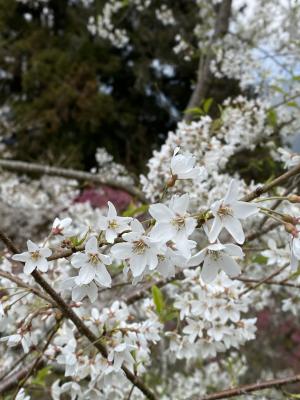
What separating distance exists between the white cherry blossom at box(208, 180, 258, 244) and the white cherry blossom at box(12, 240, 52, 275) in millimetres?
397

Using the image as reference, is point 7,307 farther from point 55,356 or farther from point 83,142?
point 83,142

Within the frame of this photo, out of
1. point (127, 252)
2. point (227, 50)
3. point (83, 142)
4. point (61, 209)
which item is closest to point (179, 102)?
point (83, 142)

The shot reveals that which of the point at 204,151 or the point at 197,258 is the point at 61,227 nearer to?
the point at 197,258

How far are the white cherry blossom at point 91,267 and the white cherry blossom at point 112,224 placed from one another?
2.1 inches

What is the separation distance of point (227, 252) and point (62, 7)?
1351 cm

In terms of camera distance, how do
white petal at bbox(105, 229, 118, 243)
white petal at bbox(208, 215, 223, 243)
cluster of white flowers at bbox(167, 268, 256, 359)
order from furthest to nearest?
cluster of white flowers at bbox(167, 268, 256, 359)
white petal at bbox(105, 229, 118, 243)
white petal at bbox(208, 215, 223, 243)

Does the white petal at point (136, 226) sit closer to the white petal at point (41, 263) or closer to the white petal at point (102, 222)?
the white petal at point (102, 222)

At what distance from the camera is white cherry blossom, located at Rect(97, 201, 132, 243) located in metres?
0.95

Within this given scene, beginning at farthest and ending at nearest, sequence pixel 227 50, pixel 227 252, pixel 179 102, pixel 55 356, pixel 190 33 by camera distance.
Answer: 1. pixel 179 102
2. pixel 190 33
3. pixel 227 50
4. pixel 55 356
5. pixel 227 252

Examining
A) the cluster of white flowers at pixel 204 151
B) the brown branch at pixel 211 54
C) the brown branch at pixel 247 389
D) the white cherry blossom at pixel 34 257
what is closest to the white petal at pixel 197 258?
the white cherry blossom at pixel 34 257

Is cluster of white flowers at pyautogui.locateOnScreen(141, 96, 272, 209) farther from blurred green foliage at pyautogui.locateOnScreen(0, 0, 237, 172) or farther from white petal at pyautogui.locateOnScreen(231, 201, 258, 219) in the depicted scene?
blurred green foliage at pyautogui.locateOnScreen(0, 0, 237, 172)

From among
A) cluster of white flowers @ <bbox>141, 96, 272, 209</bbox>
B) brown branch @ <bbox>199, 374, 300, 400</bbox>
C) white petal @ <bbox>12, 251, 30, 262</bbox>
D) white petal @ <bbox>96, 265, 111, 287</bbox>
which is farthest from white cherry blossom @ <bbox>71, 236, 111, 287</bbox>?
cluster of white flowers @ <bbox>141, 96, 272, 209</bbox>

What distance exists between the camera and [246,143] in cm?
358

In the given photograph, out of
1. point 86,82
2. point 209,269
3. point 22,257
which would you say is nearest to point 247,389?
point 209,269
